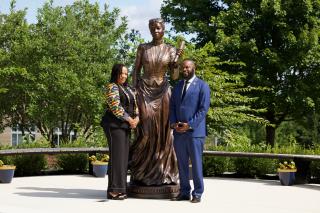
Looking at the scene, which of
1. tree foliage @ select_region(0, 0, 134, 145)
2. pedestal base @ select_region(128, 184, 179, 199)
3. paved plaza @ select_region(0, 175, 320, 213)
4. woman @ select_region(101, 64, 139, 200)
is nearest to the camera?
paved plaza @ select_region(0, 175, 320, 213)

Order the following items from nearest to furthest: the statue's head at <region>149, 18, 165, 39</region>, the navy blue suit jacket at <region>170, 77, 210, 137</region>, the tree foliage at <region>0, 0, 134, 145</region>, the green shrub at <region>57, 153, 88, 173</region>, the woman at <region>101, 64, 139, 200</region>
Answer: the navy blue suit jacket at <region>170, 77, 210, 137</region> → the woman at <region>101, 64, 139, 200</region> → the statue's head at <region>149, 18, 165, 39</region> → the green shrub at <region>57, 153, 88, 173</region> → the tree foliage at <region>0, 0, 134, 145</region>

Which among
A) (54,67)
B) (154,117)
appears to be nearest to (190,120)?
(154,117)

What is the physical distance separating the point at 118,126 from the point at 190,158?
1.29m

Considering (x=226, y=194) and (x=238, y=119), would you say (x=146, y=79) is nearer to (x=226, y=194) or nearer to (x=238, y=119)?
(x=226, y=194)

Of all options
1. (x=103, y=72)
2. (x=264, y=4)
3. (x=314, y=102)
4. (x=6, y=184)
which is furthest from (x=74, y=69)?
(x=6, y=184)

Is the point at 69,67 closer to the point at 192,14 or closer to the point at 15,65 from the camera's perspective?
Result: the point at 15,65

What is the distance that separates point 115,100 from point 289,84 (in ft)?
59.1

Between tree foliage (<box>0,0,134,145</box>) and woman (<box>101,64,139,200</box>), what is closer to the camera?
woman (<box>101,64,139,200</box>)

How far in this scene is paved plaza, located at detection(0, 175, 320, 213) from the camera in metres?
8.20

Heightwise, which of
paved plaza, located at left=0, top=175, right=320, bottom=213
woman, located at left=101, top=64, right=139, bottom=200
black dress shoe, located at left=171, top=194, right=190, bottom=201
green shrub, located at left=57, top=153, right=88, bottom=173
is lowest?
paved plaza, located at left=0, top=175, right=320, bottom=213

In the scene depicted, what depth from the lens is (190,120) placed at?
872cm

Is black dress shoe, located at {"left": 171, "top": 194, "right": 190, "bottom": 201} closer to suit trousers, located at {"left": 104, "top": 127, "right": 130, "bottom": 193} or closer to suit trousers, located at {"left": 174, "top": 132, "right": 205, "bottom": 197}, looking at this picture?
suit trousers, located at {"left": 174, "top": 132, "right": 205, "bottom": 197}

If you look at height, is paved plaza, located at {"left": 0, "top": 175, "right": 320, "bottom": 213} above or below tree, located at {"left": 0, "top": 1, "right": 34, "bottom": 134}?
below

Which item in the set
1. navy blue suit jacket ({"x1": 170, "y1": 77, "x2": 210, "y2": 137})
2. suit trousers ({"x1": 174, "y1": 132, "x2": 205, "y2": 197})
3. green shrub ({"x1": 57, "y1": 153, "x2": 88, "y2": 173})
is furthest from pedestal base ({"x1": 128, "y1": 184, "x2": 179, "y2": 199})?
green shrub ({"x1": 57, "y1": 153, "x2": 88, "y2": 173})
